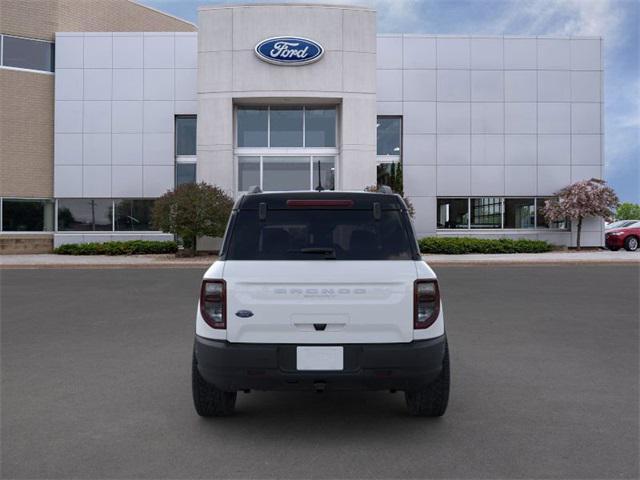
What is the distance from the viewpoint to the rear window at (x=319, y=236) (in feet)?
13.1

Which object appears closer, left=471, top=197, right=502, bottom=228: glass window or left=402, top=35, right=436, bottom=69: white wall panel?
left=402, top=35, right=436, bottom=69: white wall panel

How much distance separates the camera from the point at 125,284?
554 inches

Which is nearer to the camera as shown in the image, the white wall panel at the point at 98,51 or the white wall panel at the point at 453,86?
the white wall panel at the point at 98,51

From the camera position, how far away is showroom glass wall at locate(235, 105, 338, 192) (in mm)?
24688

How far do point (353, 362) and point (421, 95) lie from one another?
949 inches

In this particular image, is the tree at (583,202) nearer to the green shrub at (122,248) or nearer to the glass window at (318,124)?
the glass window at (318,124)

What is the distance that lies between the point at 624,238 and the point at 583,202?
3448 millimetres

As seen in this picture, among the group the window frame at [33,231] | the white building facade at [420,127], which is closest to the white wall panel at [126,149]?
the white building facade at [420,127]

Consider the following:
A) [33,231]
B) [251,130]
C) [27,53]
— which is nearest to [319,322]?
[251,130]

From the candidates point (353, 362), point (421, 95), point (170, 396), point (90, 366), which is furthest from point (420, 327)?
point (421, 95)

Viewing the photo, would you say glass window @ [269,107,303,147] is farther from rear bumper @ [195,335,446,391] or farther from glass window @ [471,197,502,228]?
rear bumper @ [195,335,446,391]

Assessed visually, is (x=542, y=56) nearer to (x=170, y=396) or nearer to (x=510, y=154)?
(x=510, y=154)

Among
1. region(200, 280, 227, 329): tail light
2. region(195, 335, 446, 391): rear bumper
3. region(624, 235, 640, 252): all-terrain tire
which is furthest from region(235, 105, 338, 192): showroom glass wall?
region(195, 335, 446, 391): rear bumper

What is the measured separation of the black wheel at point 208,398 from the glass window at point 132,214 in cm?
2313
